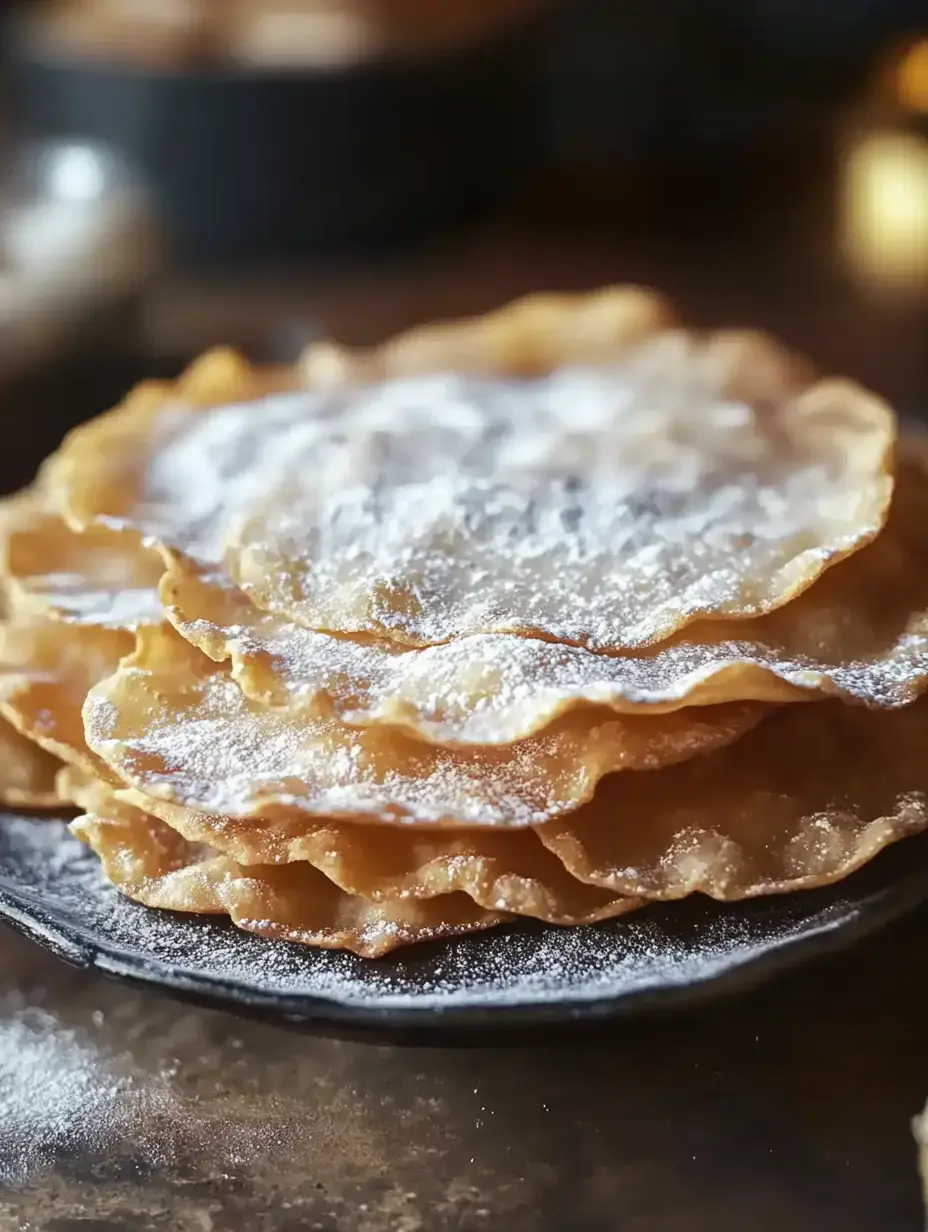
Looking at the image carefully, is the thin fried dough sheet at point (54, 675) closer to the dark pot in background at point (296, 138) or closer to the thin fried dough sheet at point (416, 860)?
the thin fried dough sheet at point (416, 860)

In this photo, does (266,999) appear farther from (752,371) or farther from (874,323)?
(874,323)

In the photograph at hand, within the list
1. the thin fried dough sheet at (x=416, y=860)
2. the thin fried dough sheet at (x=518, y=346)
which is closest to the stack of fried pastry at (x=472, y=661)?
the thin fried dough sheet at (x=416, y=860)

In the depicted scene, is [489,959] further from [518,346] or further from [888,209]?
[888,209]

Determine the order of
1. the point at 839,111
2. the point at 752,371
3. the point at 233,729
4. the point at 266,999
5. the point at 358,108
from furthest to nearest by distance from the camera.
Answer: the point at 839,111
the point at 358,108
the point at 752,371
the point at 233,729
the point at 266,999

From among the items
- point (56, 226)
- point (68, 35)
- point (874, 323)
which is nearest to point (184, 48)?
point (68, 35)

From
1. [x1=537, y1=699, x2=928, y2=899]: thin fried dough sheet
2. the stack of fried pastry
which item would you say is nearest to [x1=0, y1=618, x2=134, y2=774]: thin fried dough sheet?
the stack of fried pastry

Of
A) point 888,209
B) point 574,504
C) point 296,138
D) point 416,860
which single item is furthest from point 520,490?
point 888,209
